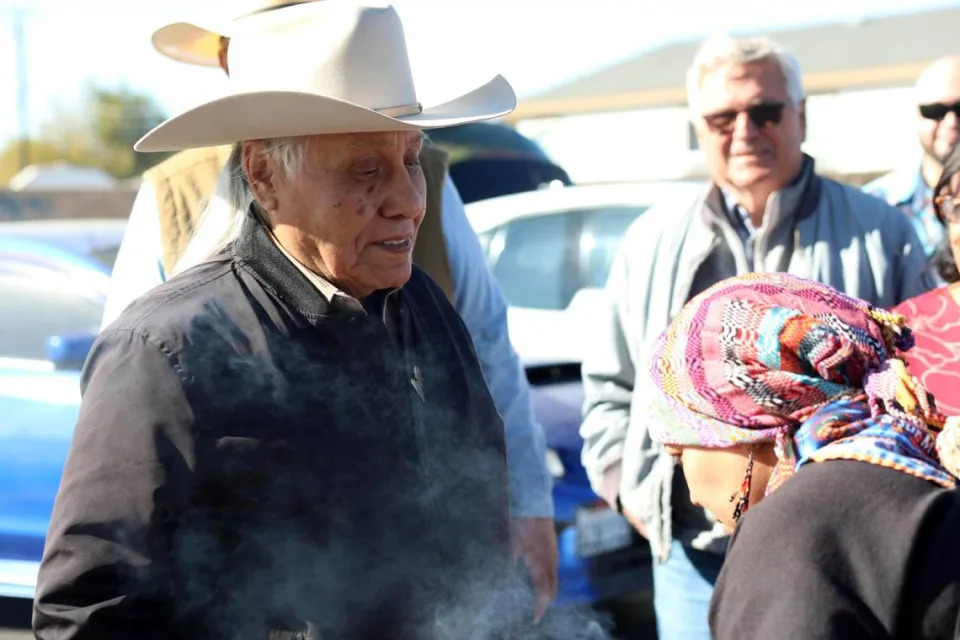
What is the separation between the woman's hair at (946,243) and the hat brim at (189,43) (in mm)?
1880

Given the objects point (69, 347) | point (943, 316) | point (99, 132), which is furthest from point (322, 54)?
point (99, 132)

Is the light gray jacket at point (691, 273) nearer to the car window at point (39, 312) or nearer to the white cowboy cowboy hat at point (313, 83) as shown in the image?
the white cowboy cowboy hat at point (313, 83)

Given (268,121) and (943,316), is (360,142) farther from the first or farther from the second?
(943,316)

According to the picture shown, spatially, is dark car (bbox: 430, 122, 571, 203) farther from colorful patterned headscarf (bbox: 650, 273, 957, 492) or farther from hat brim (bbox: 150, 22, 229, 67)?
colorful patterned headscarf (bbox: 650, 273, 957, 492)

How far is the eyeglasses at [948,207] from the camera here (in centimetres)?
299

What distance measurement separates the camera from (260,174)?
92.6 inches

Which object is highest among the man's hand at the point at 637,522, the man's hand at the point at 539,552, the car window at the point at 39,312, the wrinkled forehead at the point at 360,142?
the wrinkled forehead at the point at 360,142

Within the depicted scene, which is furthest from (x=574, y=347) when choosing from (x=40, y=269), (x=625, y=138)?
(x=625, y=138)

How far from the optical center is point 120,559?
1.94m

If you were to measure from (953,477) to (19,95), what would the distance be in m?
53.5

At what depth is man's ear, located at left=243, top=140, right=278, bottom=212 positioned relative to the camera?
2334 millimetres

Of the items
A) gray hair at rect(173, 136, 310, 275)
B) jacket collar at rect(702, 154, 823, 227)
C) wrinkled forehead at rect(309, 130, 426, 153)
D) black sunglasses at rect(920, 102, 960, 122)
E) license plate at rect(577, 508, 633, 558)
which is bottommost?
license plate at rect(577, 508, 633, 558)

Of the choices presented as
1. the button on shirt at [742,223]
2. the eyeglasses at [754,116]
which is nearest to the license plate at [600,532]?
the button on shirt at [742,223]

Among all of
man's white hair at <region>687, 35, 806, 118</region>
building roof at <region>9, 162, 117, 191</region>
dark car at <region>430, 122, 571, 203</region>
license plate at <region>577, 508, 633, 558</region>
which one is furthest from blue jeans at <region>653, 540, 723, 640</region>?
building roof at <region>9, 162, 117, 191</region>
